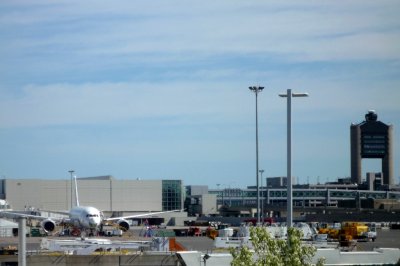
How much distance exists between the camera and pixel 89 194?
18750cm

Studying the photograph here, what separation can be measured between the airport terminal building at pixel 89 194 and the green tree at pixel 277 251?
15326 centimetres

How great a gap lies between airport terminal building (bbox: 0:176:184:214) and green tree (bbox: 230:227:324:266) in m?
153

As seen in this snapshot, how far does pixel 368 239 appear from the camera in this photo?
96.4 m

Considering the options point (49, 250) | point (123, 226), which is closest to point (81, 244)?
point (49, 250)

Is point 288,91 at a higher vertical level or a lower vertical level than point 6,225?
higher

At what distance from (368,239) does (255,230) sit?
67.1 metres

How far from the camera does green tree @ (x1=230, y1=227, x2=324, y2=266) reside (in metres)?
30.4

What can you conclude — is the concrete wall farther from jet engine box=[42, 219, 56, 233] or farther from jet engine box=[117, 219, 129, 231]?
jet engine box=[117, 219, 129, 231]

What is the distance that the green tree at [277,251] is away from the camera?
99.7 feet

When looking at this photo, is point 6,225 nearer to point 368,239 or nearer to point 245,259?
point 368,239

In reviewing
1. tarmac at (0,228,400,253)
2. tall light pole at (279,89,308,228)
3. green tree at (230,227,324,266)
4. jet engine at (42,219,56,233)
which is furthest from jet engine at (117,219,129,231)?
Result: green tree at (230,227,324,266)

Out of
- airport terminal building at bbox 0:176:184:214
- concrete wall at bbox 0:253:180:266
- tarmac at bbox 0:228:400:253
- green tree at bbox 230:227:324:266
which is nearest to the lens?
green tree at bbox 230:227:324:266

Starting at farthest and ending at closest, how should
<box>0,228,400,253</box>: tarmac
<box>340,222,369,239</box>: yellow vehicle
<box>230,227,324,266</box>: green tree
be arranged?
1. <box>340,222,369,239</box>: yellow vehicle
2. <box>0,228,400,253</box>: tarmac
3. <box>230,227,324,266</box>: green tree

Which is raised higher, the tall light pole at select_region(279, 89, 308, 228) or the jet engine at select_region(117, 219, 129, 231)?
the tall light pole at select_region(279, 89, 308, 228)
